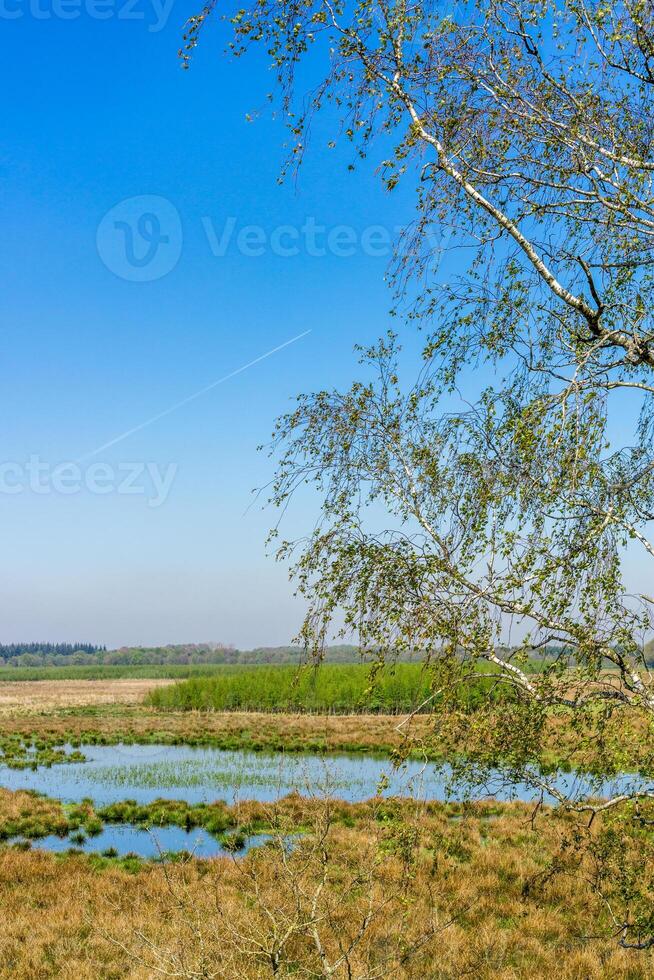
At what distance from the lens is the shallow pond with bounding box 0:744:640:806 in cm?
2395

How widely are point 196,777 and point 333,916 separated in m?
18.6

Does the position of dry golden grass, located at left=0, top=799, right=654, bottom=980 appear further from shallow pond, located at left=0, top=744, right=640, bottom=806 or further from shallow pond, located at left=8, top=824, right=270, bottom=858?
shallow pond, located at left=0, top=744, right=640, bottom=806

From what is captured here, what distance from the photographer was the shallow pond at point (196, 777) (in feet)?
78.6

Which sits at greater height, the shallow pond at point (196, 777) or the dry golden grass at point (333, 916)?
the dry golden grass at point (333, 916)

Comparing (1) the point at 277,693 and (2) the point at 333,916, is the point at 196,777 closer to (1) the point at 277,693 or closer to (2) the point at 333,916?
(2) the point at 333,916

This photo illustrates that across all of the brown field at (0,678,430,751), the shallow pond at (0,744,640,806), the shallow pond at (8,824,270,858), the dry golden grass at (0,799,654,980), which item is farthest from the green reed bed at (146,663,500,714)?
the dry golden grass at (0,799,654,980)

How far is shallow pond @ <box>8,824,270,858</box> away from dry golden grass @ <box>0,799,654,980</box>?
5.01 feet

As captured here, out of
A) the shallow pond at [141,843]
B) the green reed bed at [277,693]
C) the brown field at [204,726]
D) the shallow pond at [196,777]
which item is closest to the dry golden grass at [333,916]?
the shallow pond at [141,843]

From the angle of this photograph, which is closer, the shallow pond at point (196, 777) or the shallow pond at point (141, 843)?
the shallow pond at point (141, 843)

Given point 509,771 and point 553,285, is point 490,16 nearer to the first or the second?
point 553,285

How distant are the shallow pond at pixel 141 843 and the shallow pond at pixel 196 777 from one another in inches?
93.4

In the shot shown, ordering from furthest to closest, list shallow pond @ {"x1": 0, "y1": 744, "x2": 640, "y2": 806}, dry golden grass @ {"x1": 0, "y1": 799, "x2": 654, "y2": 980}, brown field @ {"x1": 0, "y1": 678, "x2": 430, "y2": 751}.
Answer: brown field @ {"x1": 0, "y1": 678, "x2": 430, "y2": 751}
shallow pond @ {"x1": 0, "y1": 744, "x2": 640, "y2": 806}
dry golden grass @ {"x1": 0, "y1": 799, "x2": 654, "y2": 980}

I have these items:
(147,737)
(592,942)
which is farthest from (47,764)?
(592,942)

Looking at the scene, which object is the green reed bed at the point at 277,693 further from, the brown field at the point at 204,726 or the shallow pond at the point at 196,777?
the shallow pond at the point at 196,777
